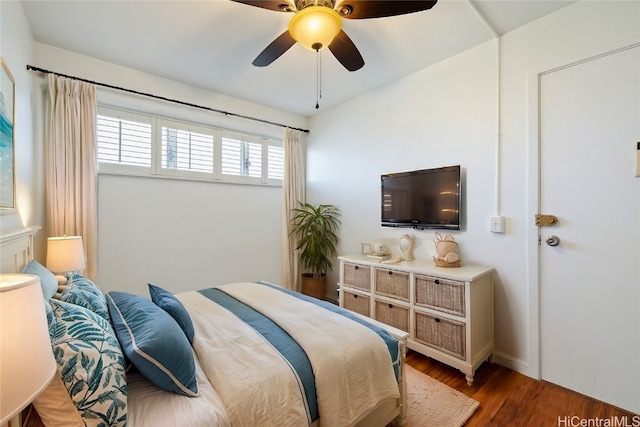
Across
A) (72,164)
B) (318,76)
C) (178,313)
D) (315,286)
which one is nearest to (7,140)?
(72,164)

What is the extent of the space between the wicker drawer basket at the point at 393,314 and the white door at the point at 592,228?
979 mm

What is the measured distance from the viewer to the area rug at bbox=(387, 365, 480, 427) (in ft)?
5.34

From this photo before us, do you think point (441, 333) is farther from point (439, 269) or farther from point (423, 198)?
point (423, 198)

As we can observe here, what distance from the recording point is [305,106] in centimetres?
375

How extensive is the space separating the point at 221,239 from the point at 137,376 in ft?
7.80

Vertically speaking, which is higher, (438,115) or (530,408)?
(438,115)

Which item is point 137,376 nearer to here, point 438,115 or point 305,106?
point 438,115

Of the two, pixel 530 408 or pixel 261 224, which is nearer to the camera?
pixel 530 408

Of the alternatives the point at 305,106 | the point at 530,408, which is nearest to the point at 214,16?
the point at 305,106

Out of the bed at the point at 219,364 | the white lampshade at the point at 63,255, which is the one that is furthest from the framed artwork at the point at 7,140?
the white lampshade at the point at 63,255

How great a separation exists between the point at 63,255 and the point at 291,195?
2.49 metres

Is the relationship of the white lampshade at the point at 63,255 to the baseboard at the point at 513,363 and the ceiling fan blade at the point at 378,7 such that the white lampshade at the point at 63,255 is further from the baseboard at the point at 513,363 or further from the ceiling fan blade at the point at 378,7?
the baseboard at the point at 513,363

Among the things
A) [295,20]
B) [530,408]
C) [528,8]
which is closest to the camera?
[295,20]

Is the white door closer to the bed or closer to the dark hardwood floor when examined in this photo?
the dark hardwood floor
